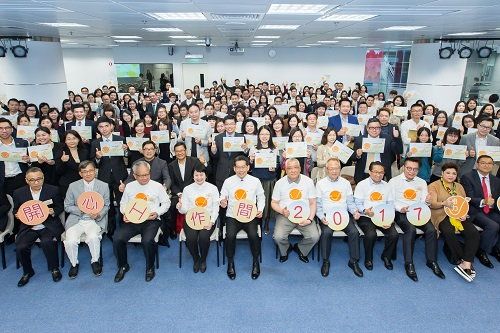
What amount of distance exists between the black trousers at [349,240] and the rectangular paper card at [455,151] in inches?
78.1

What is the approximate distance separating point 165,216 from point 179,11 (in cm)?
311

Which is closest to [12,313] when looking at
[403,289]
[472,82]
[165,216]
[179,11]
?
[165,216]

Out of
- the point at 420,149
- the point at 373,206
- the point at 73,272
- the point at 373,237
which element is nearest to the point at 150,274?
the point at 73,272

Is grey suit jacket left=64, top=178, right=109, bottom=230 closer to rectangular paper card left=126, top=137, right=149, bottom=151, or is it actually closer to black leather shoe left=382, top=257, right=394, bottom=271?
rectangular paper card left=126, top=137, right=149, bottom=151

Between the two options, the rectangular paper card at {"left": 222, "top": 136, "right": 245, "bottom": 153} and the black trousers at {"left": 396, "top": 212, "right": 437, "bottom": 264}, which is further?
the rectangular paper card at {"left": 222, "top": 136, "right": 245, "bottom": 153}

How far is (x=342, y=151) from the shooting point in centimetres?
483

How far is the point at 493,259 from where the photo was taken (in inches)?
174

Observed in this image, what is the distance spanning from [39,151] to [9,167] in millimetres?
546

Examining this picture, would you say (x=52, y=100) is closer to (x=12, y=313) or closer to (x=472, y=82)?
(x=12, y=313)

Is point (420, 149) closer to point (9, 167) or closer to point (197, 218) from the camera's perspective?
point (197, 218)

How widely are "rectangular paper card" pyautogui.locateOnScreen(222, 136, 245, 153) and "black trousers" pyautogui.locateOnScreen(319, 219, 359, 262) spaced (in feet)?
5.57

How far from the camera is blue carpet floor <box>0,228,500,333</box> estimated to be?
10.8ft

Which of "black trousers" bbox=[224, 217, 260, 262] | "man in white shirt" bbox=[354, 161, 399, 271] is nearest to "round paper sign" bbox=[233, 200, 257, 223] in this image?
"black trousers" bbox=[224, 217, 260, 262]

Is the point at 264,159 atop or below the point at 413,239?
atop
